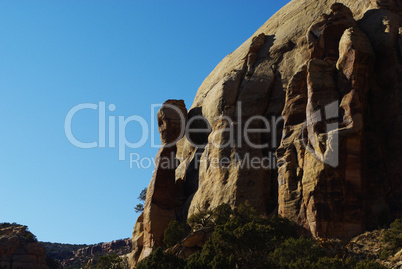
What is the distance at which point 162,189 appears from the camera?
72.0 m

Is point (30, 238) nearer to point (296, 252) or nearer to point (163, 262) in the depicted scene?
point (163, 262)

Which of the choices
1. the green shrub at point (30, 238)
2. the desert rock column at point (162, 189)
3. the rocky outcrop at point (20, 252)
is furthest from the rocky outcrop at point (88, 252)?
the desert rock column at point (162, 189)

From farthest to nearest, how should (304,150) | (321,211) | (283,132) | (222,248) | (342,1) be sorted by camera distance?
(342,1), (283,132), (304,150), (321,211), (222,248)

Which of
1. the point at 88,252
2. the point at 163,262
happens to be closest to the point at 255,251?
the point at 163,262

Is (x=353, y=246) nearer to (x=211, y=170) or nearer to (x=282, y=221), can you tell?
(x=282, y=221)

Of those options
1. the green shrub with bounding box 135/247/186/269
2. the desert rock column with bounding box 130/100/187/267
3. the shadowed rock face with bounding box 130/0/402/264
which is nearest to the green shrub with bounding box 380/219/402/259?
the shadowed rock face with bounding box 130/0/402/264

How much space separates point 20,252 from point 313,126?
58.5 meters

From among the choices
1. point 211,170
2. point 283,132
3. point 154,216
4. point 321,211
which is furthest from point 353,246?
point 154,216

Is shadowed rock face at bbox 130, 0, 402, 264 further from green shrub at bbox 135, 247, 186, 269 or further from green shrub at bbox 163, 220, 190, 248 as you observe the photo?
green shrub at bbox 135, 247, 186, 269

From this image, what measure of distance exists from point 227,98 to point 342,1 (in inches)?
697

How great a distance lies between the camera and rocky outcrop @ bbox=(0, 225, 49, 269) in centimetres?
9800

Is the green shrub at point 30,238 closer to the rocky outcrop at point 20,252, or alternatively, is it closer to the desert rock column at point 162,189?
the rocky outcrop at point 20,252

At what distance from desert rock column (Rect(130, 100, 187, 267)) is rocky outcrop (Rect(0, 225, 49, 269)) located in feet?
94.8

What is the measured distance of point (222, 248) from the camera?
5234 cm
